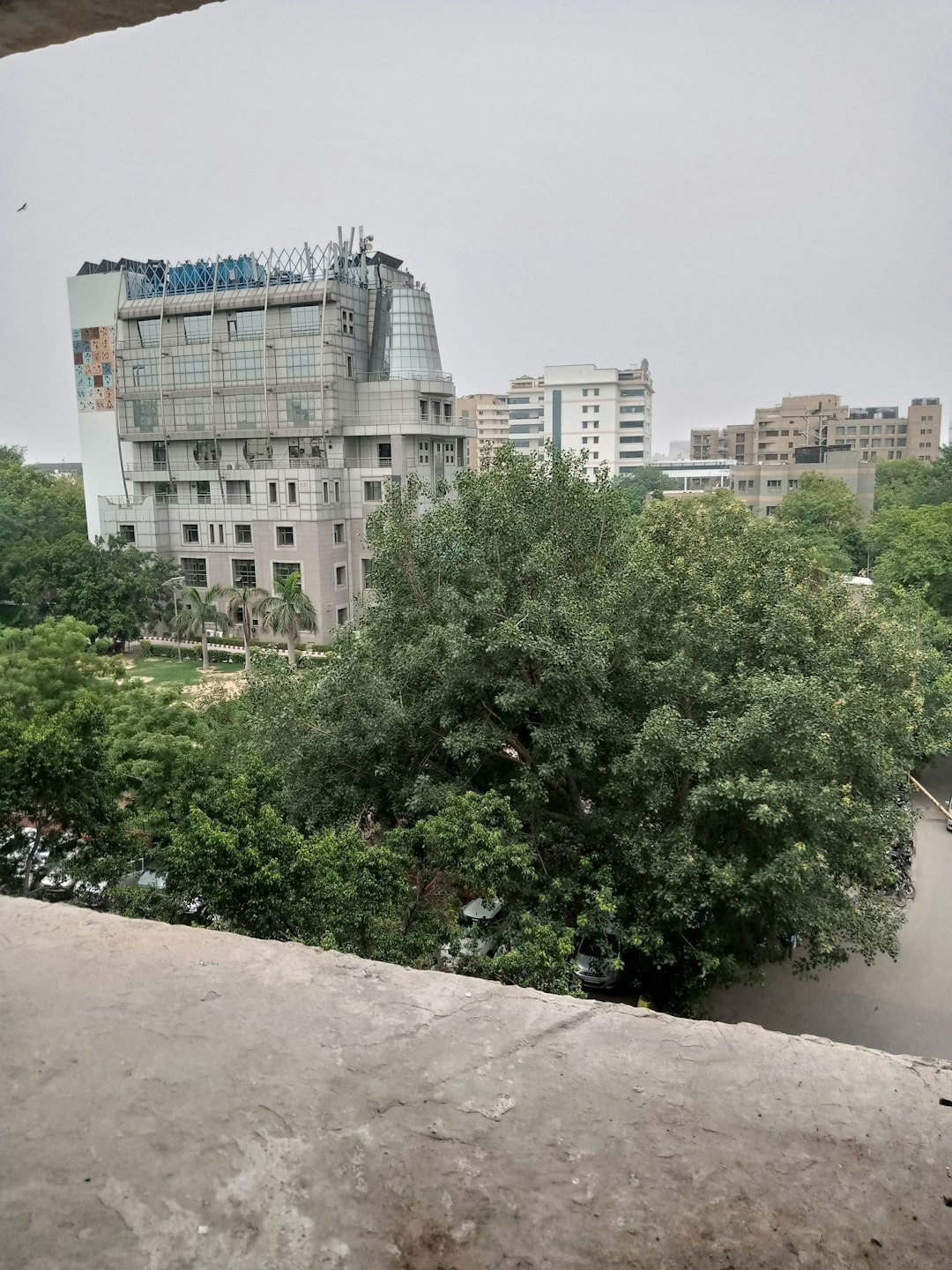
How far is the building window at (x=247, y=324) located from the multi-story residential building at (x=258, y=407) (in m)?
0.03

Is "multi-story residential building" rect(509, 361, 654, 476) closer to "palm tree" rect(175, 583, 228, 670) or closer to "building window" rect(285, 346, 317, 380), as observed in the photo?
"building window" rect(285, 346, 317, 380)

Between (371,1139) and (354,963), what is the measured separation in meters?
0.44

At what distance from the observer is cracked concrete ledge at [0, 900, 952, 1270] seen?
97 centimetres

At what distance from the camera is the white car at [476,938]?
5.58 metres

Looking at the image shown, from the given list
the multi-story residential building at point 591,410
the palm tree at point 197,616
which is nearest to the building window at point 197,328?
the palm tree at point 197,616

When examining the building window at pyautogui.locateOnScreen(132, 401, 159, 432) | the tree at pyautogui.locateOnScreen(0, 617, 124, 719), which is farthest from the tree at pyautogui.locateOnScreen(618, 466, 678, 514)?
the tree at pyautogui.locateOnScreen(0, 617, 124, 719)

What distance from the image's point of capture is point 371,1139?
43.3 inches

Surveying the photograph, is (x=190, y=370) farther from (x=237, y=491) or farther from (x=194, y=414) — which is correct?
(x=237, y=491)

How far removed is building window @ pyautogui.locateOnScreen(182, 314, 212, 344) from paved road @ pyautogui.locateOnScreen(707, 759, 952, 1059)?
2083 centimetres

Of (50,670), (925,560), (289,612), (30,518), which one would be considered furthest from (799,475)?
(50,670)

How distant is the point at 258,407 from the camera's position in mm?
22625

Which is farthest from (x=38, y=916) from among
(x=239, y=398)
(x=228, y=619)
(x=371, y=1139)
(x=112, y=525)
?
(x=112, y=525)

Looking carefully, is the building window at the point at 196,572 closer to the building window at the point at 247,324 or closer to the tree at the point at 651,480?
the building window at the point at 247,324

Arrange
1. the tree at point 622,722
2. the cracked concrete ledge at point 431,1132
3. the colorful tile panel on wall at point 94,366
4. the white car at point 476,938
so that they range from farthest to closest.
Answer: the colorful tile panel on wall at point 94,366
the tree at point 622,722
the white car at point 476,938
the cracked concrete ledge at point 431,1132
